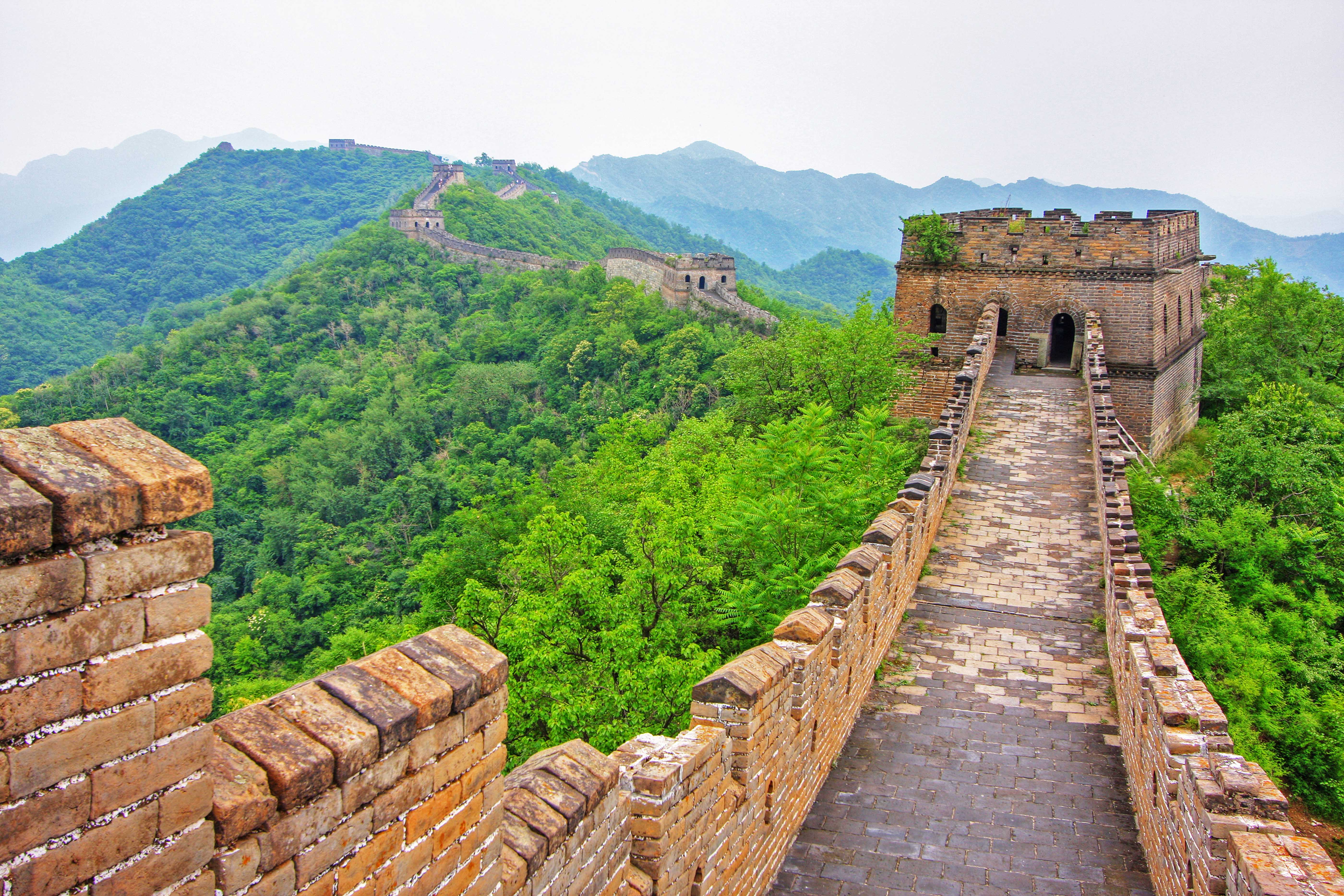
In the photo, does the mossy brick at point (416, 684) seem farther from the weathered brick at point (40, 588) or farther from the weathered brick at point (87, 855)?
the weathered brick at point (40, 588)

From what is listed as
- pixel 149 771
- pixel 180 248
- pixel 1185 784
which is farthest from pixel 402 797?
pixel 180 248

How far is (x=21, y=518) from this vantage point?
5.41ft

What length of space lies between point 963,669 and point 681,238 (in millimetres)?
110438

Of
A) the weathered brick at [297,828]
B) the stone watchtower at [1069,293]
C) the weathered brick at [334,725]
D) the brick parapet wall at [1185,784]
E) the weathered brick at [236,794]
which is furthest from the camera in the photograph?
the stone watchtower at [1069,293]

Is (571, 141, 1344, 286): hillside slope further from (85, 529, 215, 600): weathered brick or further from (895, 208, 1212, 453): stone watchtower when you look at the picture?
(85, 529, 215, 600): weathered brick

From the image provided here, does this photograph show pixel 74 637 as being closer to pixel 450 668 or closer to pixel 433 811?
pixel 450 668

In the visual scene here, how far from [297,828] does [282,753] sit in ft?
0.61

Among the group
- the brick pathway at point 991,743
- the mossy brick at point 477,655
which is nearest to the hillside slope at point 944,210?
the brick pathway at point 991,743

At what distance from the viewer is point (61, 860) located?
5.71ft

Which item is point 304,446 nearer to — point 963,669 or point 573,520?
point 573,520

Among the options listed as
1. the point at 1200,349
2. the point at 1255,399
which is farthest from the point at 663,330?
the point at 1255,399

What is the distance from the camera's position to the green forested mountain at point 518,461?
12773 millimetres

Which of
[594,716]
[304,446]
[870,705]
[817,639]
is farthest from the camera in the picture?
[304,446]

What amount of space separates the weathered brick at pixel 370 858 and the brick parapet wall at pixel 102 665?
41cm
